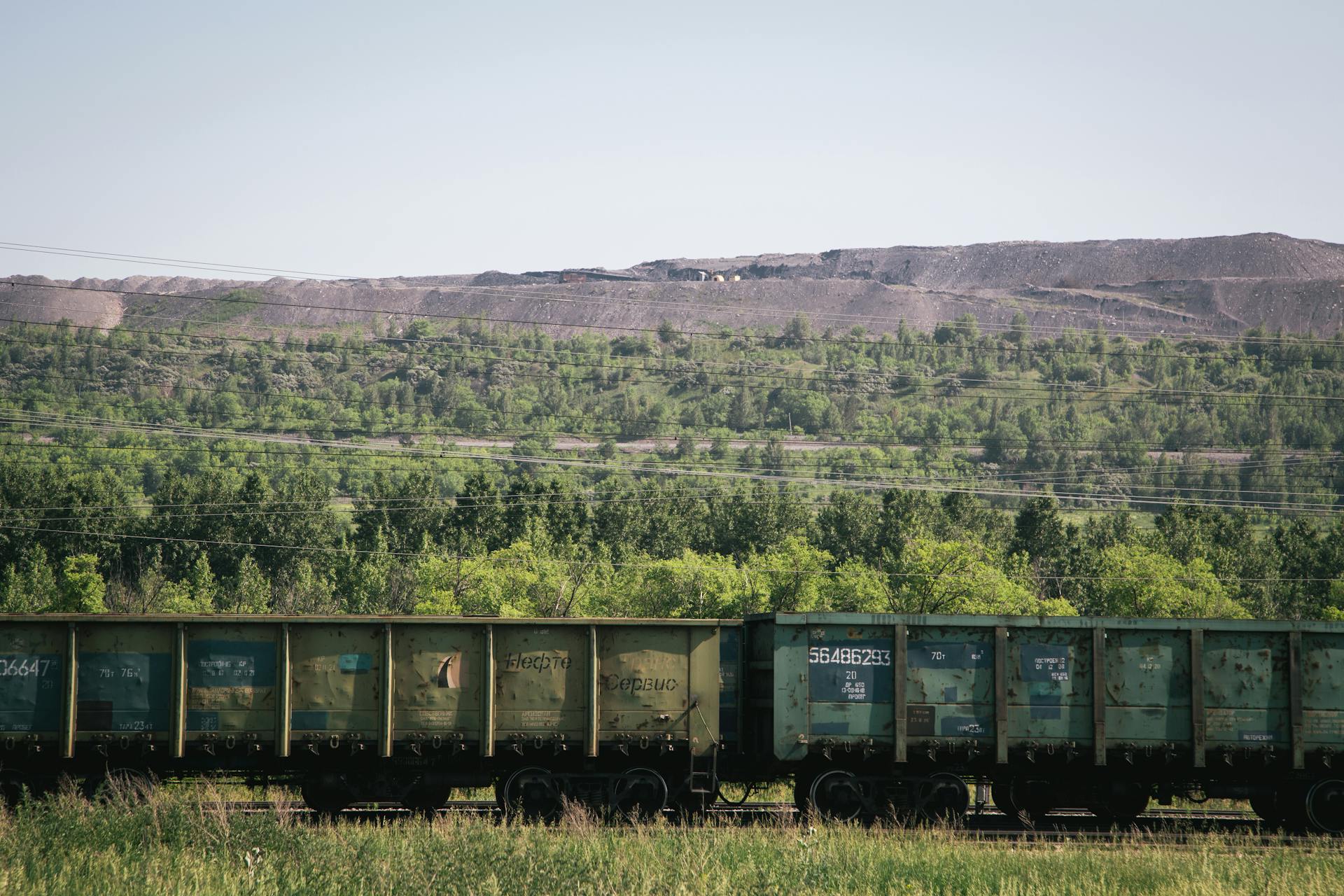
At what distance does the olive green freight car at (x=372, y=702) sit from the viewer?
17422 mm

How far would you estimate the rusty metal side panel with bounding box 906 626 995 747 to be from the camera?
18172mm

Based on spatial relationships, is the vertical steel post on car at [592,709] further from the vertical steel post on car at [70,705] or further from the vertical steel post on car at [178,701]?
the vertical steel post on car at [70,705]

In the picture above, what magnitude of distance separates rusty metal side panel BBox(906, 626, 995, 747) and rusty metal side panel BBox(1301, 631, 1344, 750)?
506cm

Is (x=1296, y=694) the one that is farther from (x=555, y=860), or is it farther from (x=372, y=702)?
(x=372, y=702)

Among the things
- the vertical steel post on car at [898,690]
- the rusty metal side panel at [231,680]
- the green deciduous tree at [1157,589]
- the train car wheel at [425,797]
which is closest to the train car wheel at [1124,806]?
the vertical steel post on car at [898,690]

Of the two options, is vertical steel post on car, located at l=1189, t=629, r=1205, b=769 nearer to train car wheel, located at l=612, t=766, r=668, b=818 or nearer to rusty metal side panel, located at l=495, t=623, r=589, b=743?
train car wheel, located at l=612, t=766, r=668, b=818

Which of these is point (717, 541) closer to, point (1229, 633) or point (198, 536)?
point (198, 536)

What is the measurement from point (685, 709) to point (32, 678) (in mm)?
9763

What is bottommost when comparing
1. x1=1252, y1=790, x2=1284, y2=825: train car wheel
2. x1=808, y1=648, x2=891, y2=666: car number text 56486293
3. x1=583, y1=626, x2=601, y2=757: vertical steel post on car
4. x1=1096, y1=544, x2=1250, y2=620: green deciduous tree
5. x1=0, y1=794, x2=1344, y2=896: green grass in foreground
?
x1=1096, y1=544, x2=1250, y2=620: green deciduous tree

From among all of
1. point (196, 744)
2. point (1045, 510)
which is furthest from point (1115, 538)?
point (196, 744)

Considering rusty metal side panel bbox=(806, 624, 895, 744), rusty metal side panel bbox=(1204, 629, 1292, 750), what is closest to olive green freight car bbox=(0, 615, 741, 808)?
rusty metal side panel bbox=(806, 624, 895, 744)

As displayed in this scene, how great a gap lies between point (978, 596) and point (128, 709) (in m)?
48.6

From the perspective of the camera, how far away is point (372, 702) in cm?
1775

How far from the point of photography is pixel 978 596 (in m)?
59.7
